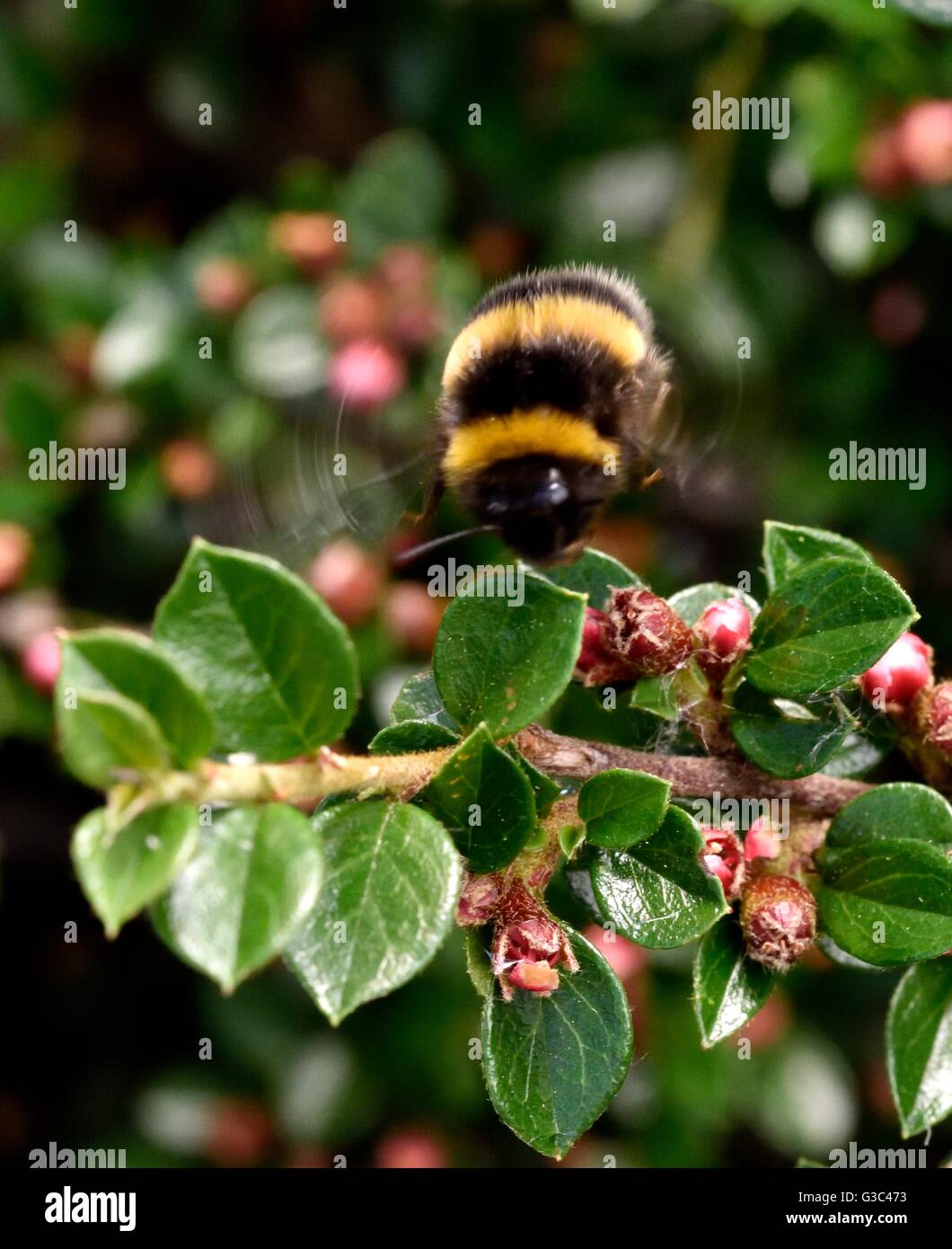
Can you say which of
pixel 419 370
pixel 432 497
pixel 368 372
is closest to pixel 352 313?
pixel 419 370

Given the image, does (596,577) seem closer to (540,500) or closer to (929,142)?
(540,500)

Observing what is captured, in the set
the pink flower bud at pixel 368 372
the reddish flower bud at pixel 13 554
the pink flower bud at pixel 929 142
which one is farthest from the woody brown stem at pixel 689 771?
the reddish flower bud at pixel 13 554

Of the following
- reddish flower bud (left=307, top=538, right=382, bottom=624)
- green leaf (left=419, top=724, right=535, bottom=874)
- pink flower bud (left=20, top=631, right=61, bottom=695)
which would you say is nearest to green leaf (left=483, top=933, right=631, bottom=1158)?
green leaf (left=419, top=724, right=535, bottom=874)

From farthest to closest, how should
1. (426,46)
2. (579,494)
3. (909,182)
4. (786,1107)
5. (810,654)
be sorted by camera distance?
(426,46)
(786,1107)
(909,182)
(579,494)
(810,654)

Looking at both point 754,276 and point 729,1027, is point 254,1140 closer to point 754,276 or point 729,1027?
point 729,1027

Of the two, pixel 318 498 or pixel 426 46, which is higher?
pixel 426 46

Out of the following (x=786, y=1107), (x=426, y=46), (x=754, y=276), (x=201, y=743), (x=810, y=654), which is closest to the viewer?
(x=201, y=743)

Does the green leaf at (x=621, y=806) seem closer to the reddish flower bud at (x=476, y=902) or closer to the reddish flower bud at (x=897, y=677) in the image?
the reddish flower bud at (x=476, y=902)

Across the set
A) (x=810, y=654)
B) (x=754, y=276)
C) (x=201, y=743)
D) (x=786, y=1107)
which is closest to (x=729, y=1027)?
(x=810, y=654)
